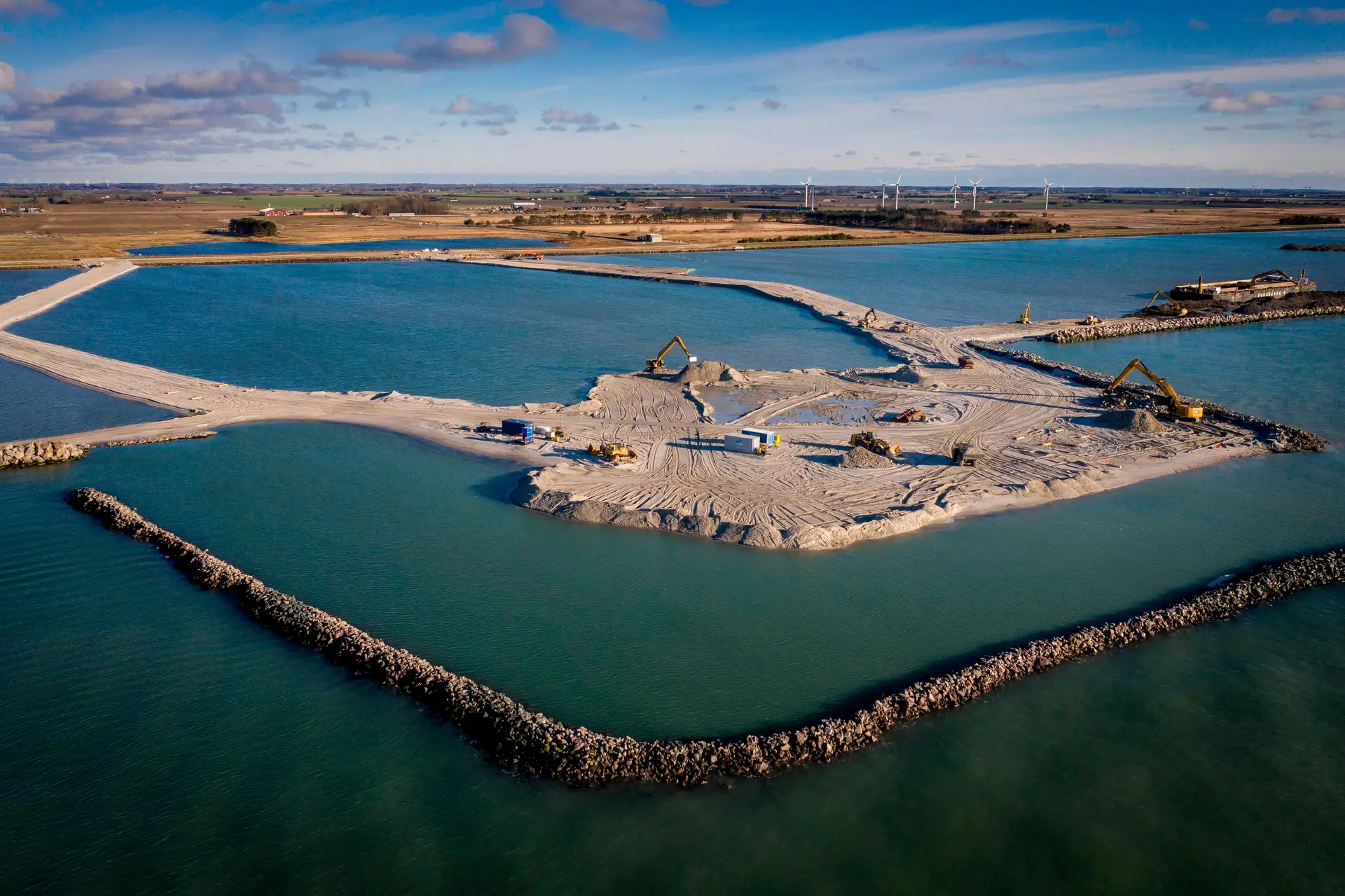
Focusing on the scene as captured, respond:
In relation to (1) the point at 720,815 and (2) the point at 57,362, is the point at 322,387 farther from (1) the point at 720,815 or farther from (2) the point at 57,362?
(1) the point at 720,815

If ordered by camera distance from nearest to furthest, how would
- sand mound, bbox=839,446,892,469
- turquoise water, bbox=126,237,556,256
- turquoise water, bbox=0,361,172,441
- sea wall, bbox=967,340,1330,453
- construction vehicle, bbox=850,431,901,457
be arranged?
1. sand mound, bbox=839,446,892,469
2. construction vehicle, bbox=850,431,901,457
3. sea wall, bbox=967,340,1330,453
4. turquoise water, bbox=0,361,172,441
5. turquoise water, bbox=126,237,556,256

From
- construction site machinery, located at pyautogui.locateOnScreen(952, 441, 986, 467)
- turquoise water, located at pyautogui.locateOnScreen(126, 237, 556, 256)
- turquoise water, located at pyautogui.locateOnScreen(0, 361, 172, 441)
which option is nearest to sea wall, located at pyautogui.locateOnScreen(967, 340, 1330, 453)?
construction site machinery, located at pyautogui.locateOnScreen(952, 441, 986, 467)

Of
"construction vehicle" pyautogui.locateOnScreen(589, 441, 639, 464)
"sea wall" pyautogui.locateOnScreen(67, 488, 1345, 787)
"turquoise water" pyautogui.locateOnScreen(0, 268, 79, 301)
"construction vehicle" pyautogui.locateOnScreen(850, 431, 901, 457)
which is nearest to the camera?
"sea wall" pyautogui.locateOnScreen(67, 488, 1345, 787)

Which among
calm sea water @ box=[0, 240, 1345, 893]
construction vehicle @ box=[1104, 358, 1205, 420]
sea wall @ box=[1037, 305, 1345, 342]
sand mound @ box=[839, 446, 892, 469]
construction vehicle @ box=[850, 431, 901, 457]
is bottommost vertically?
calm sea water @ box=[0, 240, 1345, 893]

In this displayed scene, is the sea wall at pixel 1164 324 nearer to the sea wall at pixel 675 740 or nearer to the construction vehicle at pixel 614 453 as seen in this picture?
the sea wall at pixel 675 740

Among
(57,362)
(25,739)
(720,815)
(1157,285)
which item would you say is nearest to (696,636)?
(720,815)

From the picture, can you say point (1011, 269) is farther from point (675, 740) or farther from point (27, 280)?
point (27, 280)

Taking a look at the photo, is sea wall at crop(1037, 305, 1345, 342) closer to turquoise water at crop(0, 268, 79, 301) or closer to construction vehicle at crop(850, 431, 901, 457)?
construction vehicle at crop(850, 431, 901, 457)
